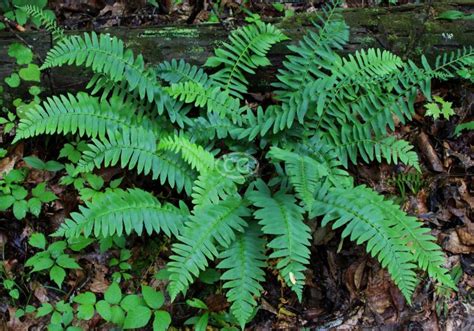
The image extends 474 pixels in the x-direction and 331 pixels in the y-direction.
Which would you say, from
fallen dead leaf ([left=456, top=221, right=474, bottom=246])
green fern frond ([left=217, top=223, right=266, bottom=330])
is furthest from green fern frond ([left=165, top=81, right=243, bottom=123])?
fallen dead leaf ([left=456, top=221, right=474, bottom=246])

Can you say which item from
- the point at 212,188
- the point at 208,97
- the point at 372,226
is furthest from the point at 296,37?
the point at 372,226

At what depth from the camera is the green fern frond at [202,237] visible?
9.91 ft

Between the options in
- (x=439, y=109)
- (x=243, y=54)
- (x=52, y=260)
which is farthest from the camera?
(x=439, y=109)

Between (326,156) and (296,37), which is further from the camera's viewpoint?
(296,37)

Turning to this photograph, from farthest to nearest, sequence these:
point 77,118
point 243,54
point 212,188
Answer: point 243,54 → point 77,118 → point 212,188

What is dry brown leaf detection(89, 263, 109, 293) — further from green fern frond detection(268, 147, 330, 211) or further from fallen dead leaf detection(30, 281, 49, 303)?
green fern frond detection(268, 147, 330, 211)

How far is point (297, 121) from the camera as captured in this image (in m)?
3.94

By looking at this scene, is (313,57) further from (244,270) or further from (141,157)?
(244,270)

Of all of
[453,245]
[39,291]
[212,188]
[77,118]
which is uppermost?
[77,118]

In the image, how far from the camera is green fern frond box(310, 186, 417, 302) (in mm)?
3107

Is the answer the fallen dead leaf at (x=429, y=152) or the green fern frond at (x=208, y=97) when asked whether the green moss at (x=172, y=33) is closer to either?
the green fern frond at (x=208, y=97)

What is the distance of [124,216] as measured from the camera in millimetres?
3266

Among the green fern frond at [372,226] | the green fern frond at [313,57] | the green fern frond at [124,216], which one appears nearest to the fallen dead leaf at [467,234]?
the green fern frond at [372,226]

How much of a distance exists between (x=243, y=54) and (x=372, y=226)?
71.7 inches
